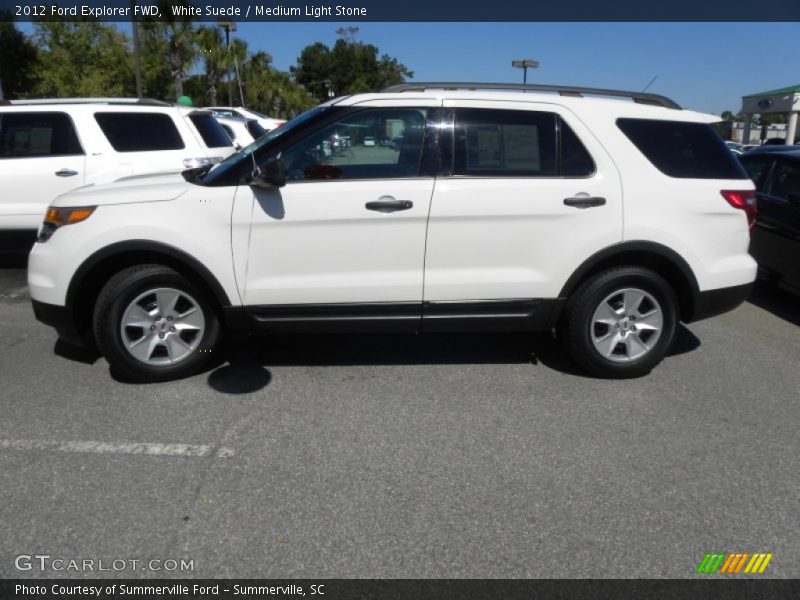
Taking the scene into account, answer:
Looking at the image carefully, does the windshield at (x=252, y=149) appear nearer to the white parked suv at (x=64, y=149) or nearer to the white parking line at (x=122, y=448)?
the white parking line at (x=122, y=448)

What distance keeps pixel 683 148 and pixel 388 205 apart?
208 cm

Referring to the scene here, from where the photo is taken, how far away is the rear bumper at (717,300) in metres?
4.38

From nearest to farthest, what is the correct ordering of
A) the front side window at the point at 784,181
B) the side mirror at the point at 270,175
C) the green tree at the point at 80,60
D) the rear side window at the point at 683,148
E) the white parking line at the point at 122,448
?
the white parking line at the point at 122,448 → the side mirror at the point at 270,175 → the rear side window at the point at 683,148 → the front side window at the point at 784,181 → the green tree at the point at 80,60

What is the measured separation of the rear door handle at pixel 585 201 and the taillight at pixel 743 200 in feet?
2.86

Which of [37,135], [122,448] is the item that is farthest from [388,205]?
[37,135]

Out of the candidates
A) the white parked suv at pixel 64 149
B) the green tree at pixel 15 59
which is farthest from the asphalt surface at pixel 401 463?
the green tree at pixel 15 59

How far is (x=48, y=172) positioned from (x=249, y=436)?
509 cm

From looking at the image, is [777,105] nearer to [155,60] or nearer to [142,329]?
[155,60]

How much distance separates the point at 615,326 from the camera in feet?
14.4

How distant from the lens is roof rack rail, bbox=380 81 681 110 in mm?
4355

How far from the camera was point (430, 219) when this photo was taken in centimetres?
403
